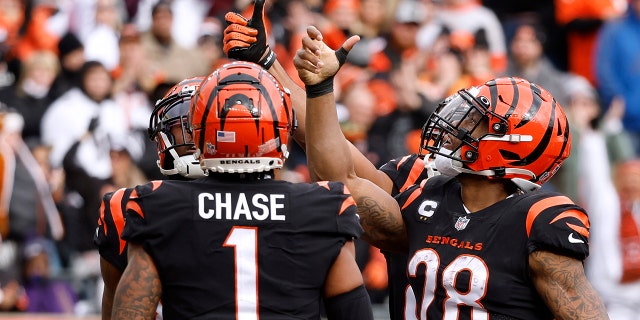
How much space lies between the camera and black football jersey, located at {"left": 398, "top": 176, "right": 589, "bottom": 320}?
13.3 feet

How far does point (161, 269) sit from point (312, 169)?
37.1 inches

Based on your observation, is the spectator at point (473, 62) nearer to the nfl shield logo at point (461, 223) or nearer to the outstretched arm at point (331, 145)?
the outstretched arm at point (331, 145)

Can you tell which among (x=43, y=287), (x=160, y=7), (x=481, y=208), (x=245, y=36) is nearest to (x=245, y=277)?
(x=481, y=208)

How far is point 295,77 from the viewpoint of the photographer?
34.8 ft

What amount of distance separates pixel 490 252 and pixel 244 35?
4.86 feet

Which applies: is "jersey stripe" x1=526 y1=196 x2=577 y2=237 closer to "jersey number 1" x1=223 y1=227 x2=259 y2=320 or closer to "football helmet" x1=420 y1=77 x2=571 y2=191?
"football helmet" x1=420 y1=77 x2=571 y2=191

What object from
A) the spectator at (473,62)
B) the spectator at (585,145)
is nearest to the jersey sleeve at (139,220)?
the spectator at (585,145)

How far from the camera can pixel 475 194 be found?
4.43 meters

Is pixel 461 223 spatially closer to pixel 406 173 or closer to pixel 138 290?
pixel 406 173

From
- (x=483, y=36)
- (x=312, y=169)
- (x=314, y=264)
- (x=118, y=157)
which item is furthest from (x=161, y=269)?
(x=483, y=36)

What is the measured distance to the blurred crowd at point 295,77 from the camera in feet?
30.8

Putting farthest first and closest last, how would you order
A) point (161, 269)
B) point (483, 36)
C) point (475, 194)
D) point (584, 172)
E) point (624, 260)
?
point (483, 36) < point (584, 172) < point (624, 260) < point (475, 194) < point (161, 269)

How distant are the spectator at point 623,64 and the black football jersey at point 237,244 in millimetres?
7558

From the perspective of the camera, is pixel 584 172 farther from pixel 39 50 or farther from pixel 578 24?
pixel 39 50
